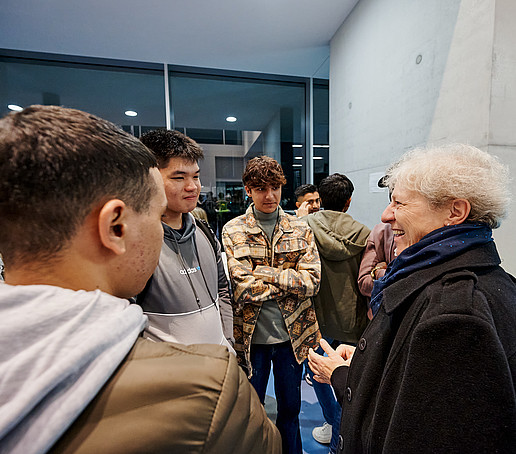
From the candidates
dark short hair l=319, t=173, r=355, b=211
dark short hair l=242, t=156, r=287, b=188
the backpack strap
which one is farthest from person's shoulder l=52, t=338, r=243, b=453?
dark short hair l=319, t=173, r=355, b=211

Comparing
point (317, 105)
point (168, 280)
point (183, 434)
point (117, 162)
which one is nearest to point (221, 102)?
point (317, 105)

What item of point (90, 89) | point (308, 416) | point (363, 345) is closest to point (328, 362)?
point (363, 345)

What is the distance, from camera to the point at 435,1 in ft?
6.05

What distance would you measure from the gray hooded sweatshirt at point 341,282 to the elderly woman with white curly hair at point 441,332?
83 centimetres

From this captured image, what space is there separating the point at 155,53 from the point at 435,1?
3.55 meters

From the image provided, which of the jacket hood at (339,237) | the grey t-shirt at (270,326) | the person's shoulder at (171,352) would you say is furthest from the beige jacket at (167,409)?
the jacket hood at (339,237)

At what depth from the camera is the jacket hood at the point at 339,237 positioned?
1.79 metres

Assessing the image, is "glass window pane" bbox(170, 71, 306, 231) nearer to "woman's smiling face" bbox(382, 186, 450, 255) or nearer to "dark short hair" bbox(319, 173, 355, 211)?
"dark short hair" bbox(319, 173, 355, 211)

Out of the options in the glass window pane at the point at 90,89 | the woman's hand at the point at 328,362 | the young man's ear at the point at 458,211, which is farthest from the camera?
the glass window pane at the point at 90,89

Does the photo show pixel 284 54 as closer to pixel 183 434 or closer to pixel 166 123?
pixel 166 123

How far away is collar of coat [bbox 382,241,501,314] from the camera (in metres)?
0.72

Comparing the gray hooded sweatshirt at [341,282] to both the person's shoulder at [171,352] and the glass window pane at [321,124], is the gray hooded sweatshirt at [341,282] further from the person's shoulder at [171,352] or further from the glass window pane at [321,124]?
the glass window pane at [321,124]

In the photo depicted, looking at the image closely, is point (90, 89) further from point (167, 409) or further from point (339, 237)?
point (167, 409)

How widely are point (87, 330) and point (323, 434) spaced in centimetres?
211
